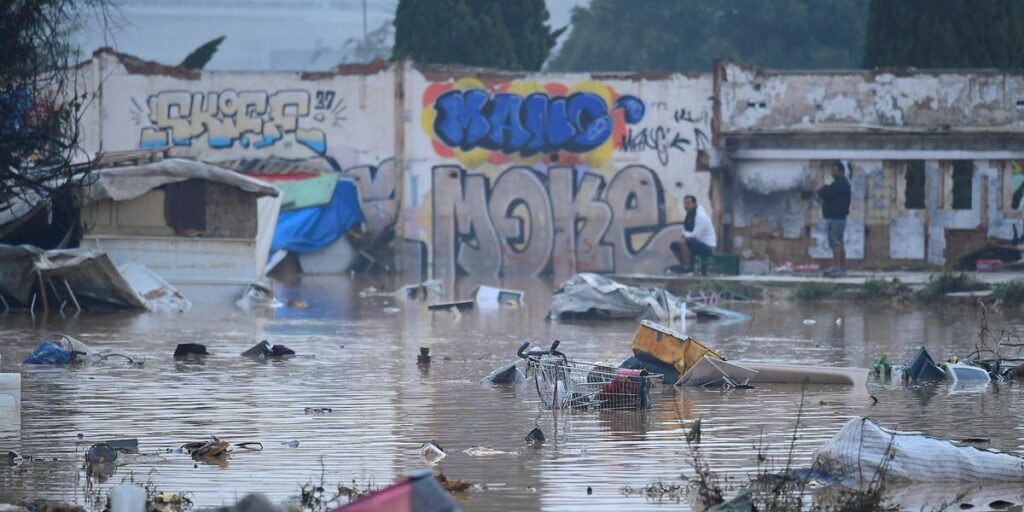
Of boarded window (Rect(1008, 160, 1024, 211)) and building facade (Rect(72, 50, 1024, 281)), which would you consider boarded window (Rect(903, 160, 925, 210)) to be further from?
boarded window (Rect(1008, 160, 1024, 211))

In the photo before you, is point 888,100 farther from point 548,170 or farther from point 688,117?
point 548,170

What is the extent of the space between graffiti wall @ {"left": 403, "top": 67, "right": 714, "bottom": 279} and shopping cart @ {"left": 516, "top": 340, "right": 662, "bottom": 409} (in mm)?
22615

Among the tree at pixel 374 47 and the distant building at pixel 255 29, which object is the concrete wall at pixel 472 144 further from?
the distant building at pixel 255 29

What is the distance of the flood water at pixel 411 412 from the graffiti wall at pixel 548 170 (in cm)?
1470

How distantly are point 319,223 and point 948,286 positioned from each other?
15.0 metres

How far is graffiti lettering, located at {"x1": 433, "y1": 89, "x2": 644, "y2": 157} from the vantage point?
118ft

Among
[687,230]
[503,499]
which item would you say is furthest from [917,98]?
[503,499]

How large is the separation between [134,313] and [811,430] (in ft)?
43.1

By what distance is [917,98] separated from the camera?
3441 centimetres

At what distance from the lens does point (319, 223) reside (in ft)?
117

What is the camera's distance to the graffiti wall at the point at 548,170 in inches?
1401

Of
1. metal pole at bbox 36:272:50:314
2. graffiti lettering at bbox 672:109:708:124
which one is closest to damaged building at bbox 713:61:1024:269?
graffiti lettering at bbox 672:109:708:124

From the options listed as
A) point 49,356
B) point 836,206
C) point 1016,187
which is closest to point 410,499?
point 49,356

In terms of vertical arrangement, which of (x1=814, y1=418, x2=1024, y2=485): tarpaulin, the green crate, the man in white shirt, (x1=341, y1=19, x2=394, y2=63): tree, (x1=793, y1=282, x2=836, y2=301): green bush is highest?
(x1=341, y1=19, x2=394, y2=63): tree
